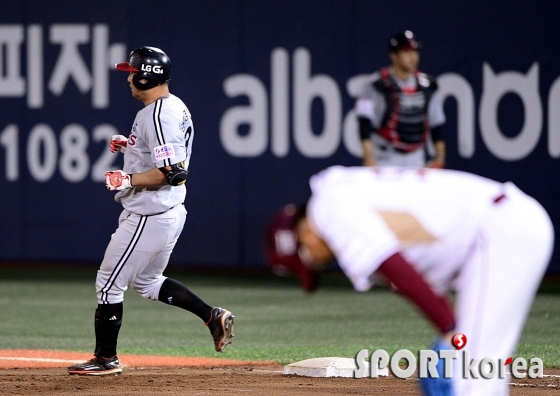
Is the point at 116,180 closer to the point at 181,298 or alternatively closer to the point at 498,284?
the point at 181,298

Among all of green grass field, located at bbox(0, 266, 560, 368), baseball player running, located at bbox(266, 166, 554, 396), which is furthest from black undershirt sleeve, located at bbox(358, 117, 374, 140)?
baseball player running, located at bbox(266, 166, 554, 396)

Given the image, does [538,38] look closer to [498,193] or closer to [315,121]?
[315,121]

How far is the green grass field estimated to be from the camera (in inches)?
313

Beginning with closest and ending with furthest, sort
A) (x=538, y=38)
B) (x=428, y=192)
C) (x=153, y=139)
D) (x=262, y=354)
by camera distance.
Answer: (x=428, y=192), (x=153, y=139), (x=262, y=354), (x=538, y=38)

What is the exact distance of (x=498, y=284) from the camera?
3303mm

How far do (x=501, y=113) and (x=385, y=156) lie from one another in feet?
11.7

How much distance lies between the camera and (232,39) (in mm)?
12906

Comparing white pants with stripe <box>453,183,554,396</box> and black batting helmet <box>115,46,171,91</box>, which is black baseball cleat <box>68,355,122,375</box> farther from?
white pants with stripe <box>453,183,554,396</box>

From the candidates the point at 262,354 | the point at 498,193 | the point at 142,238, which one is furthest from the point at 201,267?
the point at 498,193

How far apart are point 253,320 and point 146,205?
3.26 m

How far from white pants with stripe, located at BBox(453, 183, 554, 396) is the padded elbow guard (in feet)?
10.4

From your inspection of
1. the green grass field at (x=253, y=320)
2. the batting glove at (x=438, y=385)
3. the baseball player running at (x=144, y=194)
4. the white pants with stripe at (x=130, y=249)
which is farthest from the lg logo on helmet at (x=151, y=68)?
the batting glove at (x=438, y=385)

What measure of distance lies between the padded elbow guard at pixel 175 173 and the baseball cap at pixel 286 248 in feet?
9.76

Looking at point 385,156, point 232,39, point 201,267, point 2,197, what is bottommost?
point 201,267
